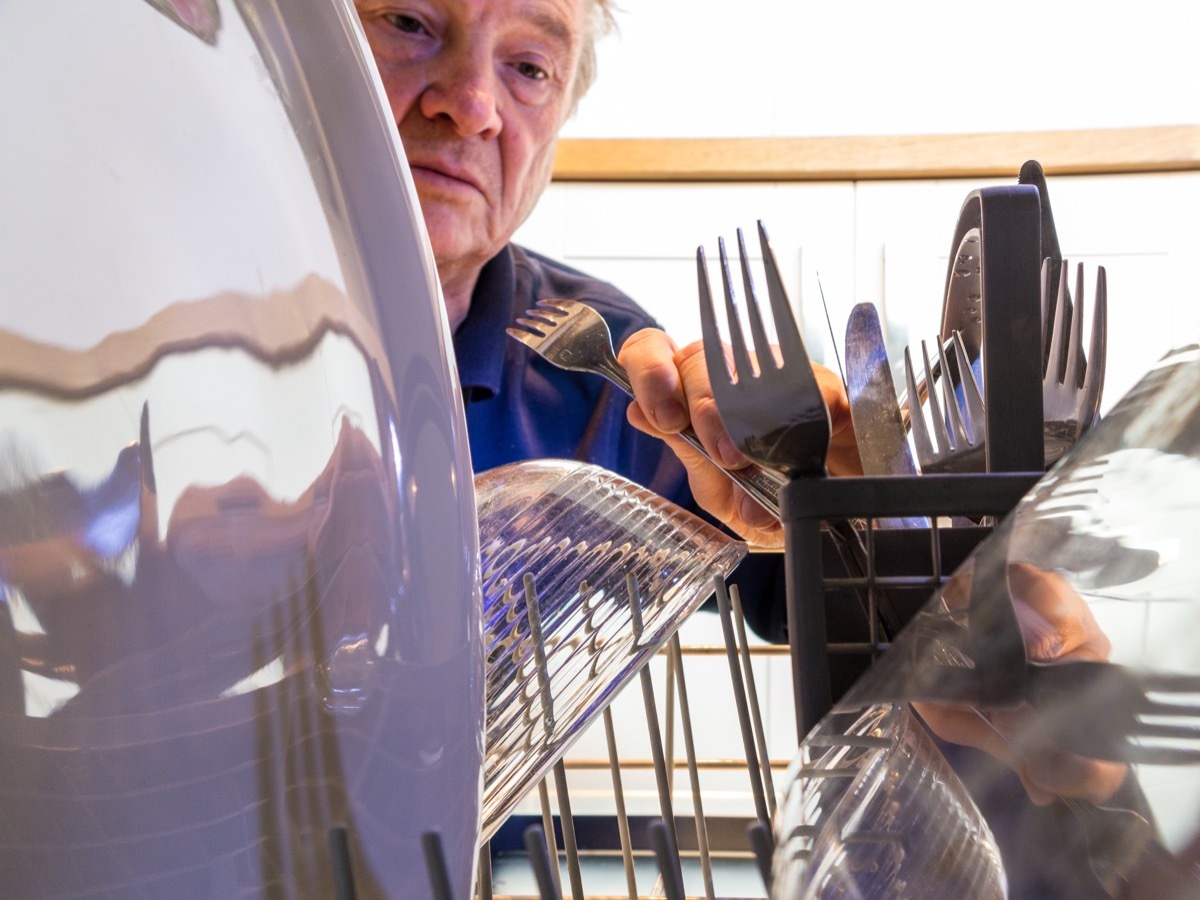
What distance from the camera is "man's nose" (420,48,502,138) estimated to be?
0.77 metres

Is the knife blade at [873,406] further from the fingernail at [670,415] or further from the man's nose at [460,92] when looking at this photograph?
the man's nose at [460,92]

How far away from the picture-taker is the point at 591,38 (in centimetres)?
107

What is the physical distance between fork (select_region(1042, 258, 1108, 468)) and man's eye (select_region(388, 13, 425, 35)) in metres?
0.63

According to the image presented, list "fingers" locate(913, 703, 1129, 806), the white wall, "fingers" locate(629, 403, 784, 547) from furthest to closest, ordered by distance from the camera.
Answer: the white wall
"fingers" locate(629, 403, 784, 547)
"fingers" locate(913, 703, 1129, 806)

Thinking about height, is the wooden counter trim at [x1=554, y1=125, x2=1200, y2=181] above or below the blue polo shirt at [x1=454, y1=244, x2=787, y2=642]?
above

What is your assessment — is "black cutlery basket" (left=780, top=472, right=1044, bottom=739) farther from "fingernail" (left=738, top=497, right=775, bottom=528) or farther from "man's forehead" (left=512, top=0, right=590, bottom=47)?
"man's forehead" (left=512, top=0, right=590, bottom=47)

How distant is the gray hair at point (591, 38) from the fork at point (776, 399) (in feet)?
2.93

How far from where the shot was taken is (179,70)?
0.11 metres

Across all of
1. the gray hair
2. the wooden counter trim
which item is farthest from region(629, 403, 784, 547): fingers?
the wooden counter trim

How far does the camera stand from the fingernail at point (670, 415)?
0.32 m

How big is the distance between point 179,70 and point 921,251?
1802mm

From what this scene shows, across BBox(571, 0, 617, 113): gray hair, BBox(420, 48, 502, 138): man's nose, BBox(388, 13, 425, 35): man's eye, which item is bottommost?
BBox(420, 48, 502, 138): man's nose

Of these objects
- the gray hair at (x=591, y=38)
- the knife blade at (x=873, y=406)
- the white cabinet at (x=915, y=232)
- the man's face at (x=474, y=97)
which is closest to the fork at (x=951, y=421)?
Answer: the knife blade at (x=873, y=406)

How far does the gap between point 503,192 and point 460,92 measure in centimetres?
11
